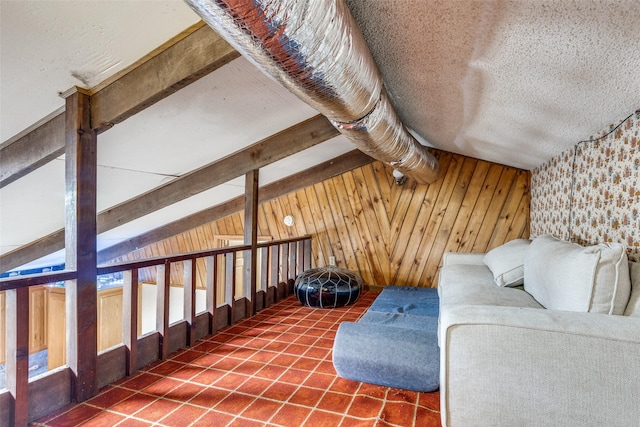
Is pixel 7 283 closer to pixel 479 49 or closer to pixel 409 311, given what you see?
pixel 479 49

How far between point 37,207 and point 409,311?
11.3ft

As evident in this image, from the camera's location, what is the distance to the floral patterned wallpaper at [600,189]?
1.82m

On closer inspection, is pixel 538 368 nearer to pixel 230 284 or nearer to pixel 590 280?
pixel 590 280

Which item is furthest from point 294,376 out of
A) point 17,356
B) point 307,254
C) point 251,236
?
point 307,254

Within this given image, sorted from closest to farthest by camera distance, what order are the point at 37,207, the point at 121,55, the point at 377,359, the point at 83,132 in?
the point at 121,55, the point at 83,132, the point at 377,359, the point at 37,207

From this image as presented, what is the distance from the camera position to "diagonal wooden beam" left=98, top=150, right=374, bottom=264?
4.75 m

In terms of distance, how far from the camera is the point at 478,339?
A: 1.28 meters

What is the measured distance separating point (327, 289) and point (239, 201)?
7.27 feet

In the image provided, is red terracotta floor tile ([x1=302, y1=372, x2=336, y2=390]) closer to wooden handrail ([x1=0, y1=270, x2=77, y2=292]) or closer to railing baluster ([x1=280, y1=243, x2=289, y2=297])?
wooden handrail ([x1=0, y1=270, x2=77, y2=292])

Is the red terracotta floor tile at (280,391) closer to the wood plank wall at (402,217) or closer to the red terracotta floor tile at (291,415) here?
the red terracotta floor tile at (291,415)

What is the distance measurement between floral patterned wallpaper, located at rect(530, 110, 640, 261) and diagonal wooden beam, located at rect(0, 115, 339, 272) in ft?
6.26

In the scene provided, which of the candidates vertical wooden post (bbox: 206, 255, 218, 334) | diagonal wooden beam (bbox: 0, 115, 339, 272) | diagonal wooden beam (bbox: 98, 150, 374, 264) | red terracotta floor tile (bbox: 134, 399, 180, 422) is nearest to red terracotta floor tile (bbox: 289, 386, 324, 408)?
red terracotta floor tile (bbox: 134, 399, 180, 422)

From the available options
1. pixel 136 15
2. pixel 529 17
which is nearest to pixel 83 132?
pixel 136 15

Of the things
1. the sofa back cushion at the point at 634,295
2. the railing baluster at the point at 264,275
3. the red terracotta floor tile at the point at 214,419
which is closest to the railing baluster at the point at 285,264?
the railing baluster at the point at 264,275
